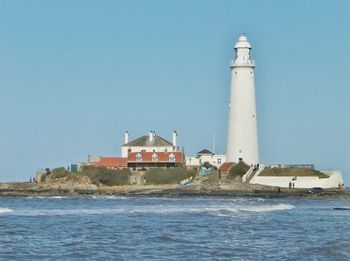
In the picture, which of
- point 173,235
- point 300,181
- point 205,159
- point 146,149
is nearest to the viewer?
point 173,235

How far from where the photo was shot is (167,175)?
270 ft

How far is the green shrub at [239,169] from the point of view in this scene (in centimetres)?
7631

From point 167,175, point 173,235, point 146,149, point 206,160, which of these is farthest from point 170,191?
point 173,235

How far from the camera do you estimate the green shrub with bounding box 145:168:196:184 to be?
81688 mm

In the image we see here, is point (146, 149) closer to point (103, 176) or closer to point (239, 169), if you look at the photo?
point (103, 176)

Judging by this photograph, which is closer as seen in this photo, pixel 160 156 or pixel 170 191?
pixel 170 191

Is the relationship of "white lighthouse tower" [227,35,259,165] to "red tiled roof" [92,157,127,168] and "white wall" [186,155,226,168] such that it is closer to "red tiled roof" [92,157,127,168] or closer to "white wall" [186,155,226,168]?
"white wall" [186,155,226,168]

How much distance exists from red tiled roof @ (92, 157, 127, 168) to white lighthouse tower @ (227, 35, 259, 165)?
41.0ft

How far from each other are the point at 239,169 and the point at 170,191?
6.10m

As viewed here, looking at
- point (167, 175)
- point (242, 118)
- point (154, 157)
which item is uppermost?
point (242, 118)

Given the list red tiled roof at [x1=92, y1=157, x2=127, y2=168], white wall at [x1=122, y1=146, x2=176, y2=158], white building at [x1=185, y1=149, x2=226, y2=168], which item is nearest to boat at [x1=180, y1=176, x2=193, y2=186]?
white building at [x1=185, y1=149, x2=226, y2=168]

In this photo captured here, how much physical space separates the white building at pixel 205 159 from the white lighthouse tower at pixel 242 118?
6910 mm

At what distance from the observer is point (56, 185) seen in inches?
3317

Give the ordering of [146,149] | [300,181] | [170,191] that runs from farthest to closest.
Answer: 1. [146,149]
2. [300,181]
3. [170,191]
